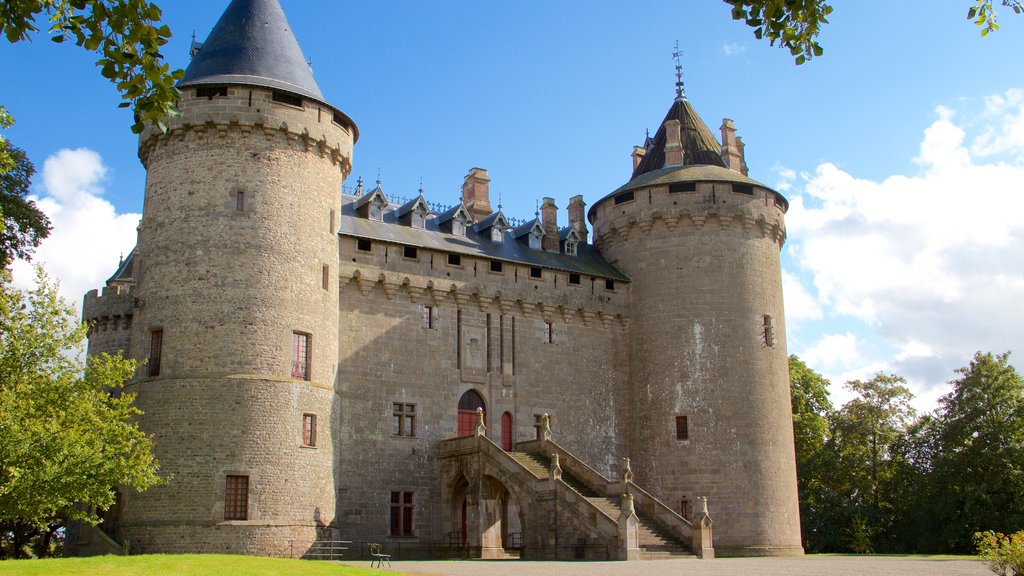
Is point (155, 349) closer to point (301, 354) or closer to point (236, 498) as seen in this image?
point (301, 354)

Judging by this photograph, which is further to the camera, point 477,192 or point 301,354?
point 477,192

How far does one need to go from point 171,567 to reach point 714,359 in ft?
71.1

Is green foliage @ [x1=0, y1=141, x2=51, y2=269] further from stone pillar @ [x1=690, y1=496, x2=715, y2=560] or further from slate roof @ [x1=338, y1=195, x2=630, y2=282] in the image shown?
stone pillar @ [x1=690, y1=496, x2=715, y2=560]

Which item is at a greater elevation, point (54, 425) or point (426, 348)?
point (426, 348)

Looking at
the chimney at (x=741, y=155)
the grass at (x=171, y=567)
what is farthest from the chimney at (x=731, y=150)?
the grass at (x=171, y=567)

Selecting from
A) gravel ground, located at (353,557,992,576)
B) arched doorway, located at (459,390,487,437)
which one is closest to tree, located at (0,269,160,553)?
gravel ground, located at (353,557,992,576)

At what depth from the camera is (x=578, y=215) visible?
42625 millimetres

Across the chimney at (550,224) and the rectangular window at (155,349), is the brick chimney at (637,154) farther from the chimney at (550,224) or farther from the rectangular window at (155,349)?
the rectangular window at (155,349)

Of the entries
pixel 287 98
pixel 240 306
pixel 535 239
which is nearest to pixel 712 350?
pixel 535 239

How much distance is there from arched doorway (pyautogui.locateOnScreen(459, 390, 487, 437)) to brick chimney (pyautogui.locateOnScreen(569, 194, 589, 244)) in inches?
418

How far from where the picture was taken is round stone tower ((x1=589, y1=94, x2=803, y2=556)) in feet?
112

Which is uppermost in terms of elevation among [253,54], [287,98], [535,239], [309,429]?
[253,54]

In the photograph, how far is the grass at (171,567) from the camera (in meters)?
18.0

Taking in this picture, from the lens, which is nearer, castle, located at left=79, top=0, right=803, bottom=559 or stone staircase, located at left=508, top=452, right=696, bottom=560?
stone staircase, located at left=508, top=452, right=696, bottom=560
